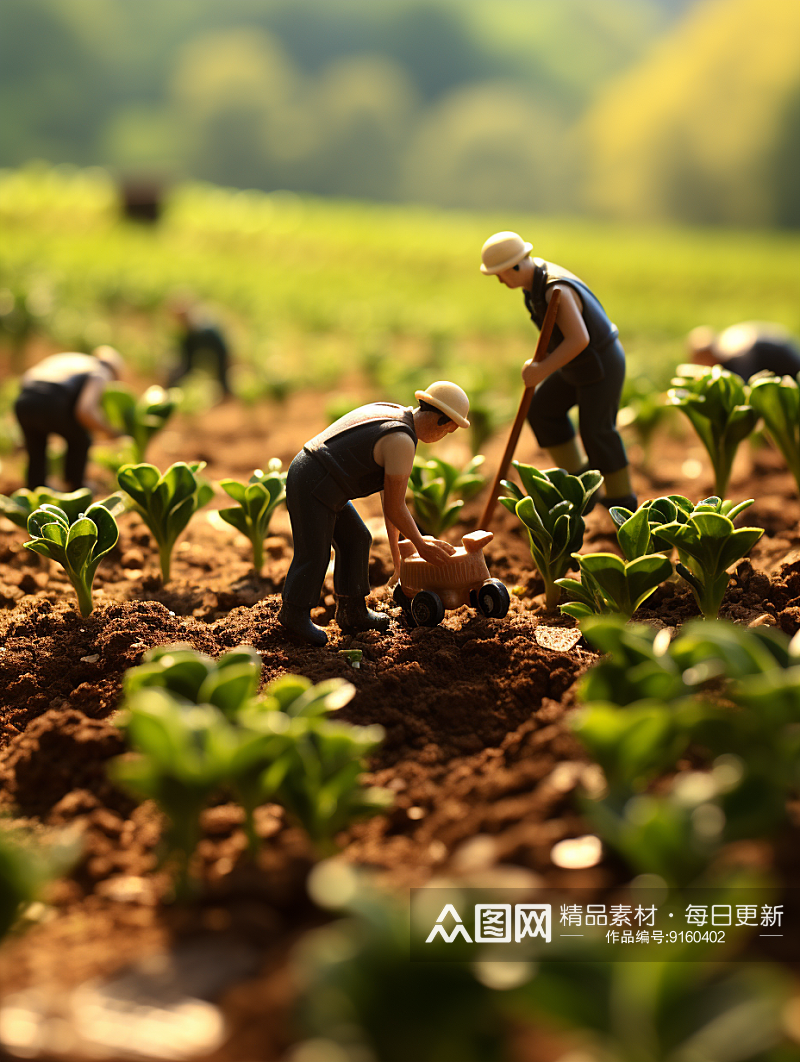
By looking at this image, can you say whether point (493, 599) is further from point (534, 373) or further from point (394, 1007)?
point (394, 1007)

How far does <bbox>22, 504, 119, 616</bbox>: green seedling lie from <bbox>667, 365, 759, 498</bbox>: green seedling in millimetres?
2732

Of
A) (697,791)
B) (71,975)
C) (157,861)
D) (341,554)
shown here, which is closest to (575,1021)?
(697,791)

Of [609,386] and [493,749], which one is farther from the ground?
[609,386]

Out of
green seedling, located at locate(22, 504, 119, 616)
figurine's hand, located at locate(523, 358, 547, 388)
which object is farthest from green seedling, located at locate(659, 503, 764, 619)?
green seedling, located at locate(22, 504, 119, 616)

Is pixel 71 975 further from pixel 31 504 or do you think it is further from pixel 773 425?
pixel 773 425

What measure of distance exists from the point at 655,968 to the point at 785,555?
3.10 meters

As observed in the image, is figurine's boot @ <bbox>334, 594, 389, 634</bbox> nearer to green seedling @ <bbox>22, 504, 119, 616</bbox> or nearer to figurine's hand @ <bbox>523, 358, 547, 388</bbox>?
green seedling @ <bbox>22, 504, 119, 616</bbox>

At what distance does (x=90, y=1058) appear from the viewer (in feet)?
5.69

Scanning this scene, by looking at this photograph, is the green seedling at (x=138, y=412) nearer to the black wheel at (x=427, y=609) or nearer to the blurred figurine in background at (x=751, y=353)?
the black wheel at (x=427, y=609)

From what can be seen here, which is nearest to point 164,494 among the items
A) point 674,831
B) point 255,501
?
point 255,501

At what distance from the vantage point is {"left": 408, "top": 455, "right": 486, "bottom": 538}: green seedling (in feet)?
13.9

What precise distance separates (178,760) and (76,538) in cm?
181

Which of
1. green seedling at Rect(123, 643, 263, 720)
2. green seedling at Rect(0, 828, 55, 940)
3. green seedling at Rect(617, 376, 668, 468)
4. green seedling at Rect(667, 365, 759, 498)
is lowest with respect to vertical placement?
green seedling at Rect(0, 828, 55, 940)

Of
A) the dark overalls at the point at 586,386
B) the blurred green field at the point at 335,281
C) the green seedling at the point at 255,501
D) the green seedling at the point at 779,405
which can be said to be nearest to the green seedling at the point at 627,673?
the green seedling at the point at 255,501
